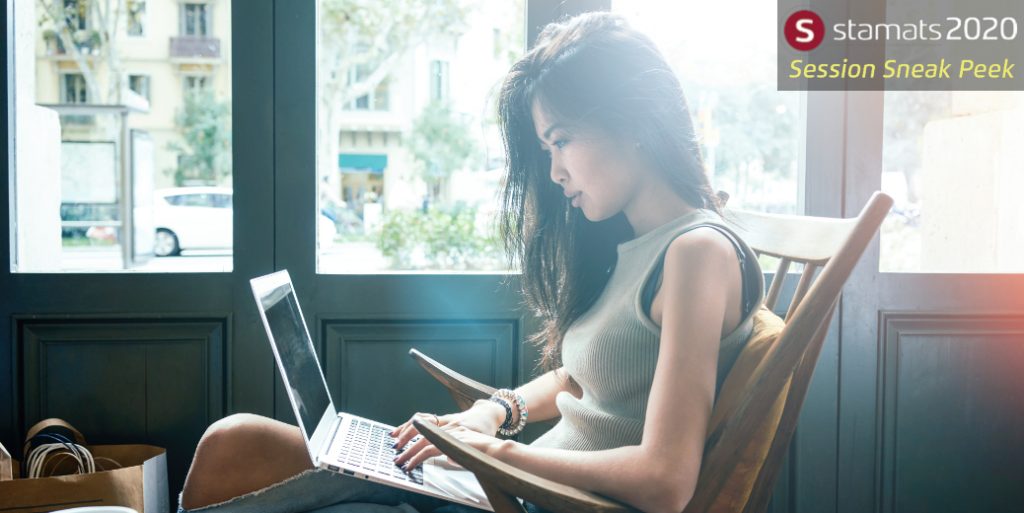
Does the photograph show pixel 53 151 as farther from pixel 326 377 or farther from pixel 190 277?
pixel 326 377

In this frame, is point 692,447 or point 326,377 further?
point 326,377

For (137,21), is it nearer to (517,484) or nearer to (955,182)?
(517,484)

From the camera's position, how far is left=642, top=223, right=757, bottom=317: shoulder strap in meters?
A: 1.14

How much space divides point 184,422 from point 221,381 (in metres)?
0.14

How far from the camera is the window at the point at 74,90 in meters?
2.08

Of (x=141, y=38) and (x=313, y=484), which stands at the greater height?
(x=141, y=38)

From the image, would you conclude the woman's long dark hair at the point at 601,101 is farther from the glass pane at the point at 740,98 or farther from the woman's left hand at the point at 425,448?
the glass pane at the point at 740,98

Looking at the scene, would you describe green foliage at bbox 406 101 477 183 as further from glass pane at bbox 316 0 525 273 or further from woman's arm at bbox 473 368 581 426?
woman's arm at bbox 473 368 581 426

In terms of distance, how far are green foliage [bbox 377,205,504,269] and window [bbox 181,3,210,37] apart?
2.18 feet

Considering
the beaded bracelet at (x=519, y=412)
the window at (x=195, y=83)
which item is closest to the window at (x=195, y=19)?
the window at (x=195, y=83)

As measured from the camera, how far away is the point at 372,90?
2.15 metres

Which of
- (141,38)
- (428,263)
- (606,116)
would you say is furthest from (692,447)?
(141,38)

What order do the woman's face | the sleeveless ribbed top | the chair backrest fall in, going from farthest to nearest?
the woman's face → the sleeveless ribbed top → the chair backrest

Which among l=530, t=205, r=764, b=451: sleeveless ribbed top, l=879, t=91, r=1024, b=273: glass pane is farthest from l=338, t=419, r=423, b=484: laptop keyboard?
l=879, t=91, r=1024, b=273: glass pane
